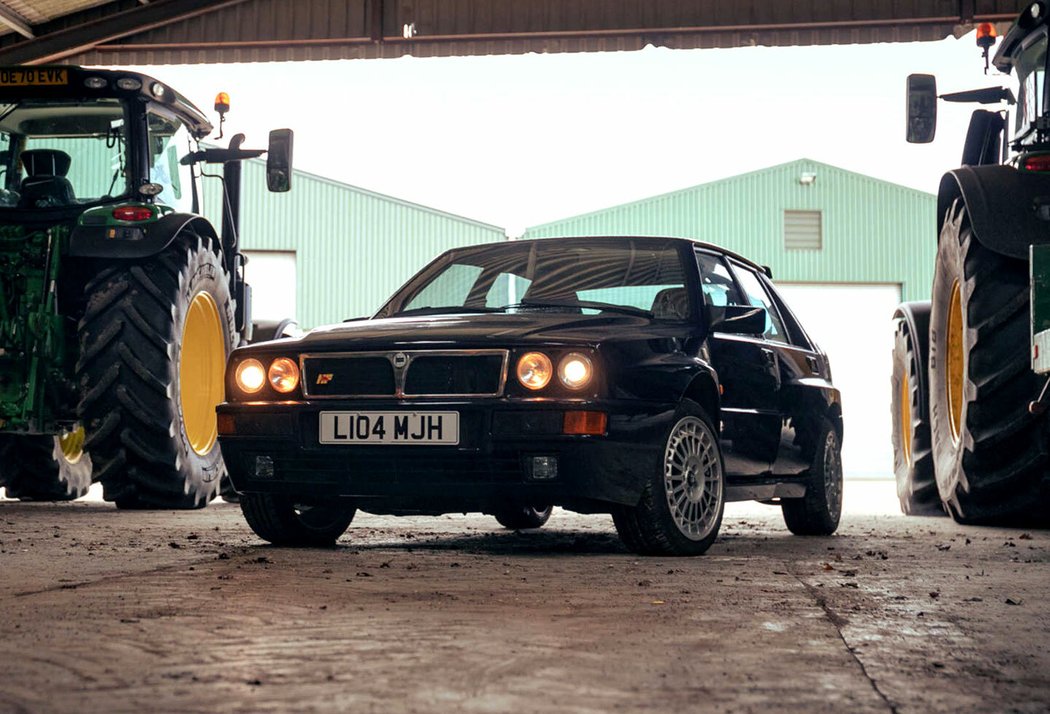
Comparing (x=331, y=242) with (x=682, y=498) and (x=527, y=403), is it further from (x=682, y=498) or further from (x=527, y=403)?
(x=527, y=403)

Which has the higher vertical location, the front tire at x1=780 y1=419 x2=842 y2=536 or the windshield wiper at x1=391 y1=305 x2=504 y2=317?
the windshield wiper at x1=391 y1=305 x2=504 y2=317

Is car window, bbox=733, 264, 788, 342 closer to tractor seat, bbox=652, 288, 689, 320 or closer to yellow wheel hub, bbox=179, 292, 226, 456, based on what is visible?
tractor seat, bbox=652, 288, 689, 320

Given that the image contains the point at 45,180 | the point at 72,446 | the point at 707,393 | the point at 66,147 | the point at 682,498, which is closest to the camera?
the point at 682,498

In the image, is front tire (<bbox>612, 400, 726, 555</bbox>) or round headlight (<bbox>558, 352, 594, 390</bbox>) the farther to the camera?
front tire (<bbox>612, 400, 726, 555</bbox>)

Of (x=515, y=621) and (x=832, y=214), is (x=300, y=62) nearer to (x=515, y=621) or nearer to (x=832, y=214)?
(x=515, y=621)

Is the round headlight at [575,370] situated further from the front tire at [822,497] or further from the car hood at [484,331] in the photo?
the front tire at [822,497]

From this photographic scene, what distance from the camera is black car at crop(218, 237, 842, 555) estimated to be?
223 inches

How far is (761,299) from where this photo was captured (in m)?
7.86

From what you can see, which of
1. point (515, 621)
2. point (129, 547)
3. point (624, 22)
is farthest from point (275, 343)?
point (624, 22)

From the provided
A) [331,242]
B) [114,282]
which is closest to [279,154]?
[114,282]

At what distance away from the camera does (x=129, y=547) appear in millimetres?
6312

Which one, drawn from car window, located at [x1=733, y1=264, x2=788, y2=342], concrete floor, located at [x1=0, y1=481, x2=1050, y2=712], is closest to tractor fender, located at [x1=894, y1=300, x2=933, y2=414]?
car window, located at [x1=733, y1=264, x2=788, y2=342]

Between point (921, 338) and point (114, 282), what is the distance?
501 cm

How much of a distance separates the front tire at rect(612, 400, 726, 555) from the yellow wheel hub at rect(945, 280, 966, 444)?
2.56 meters
